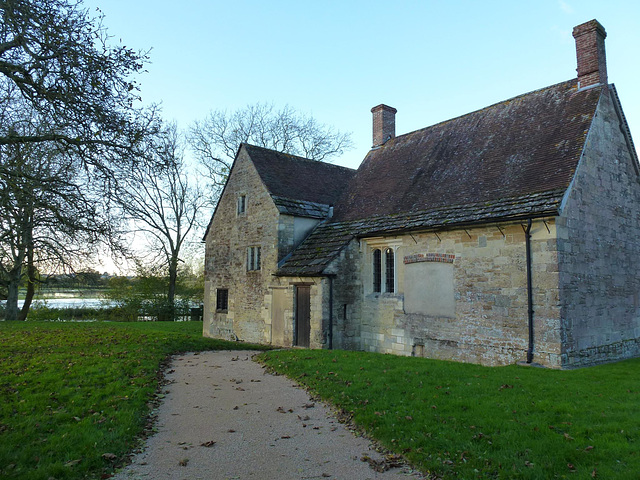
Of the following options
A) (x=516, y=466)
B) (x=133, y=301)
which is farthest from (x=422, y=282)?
(x=133, y=301)

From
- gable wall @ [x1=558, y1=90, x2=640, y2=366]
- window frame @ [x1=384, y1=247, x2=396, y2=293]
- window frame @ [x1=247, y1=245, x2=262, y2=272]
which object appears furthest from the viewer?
window frame @ [x1=247, y1=245, x2=262, y2=272]

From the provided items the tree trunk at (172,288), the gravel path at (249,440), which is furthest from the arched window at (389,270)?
the tree trunk at (172,288)

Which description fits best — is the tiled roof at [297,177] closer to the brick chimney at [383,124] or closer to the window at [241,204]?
the window at [241,204]

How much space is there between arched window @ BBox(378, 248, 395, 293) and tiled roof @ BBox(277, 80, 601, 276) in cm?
91

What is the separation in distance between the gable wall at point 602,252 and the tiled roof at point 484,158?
69 centimetres

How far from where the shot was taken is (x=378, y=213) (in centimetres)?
1700

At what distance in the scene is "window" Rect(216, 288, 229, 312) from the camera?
21.4 metres

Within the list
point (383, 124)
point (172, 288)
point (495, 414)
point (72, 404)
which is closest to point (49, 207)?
point (72, 404)

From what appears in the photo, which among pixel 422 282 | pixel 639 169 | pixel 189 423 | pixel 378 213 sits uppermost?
pixel 639 169

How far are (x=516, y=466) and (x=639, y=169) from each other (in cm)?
1433

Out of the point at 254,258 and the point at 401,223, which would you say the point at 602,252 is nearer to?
the point at 401,223

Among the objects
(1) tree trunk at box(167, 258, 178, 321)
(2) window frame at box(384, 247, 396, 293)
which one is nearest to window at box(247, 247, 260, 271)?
(2) window frame at box(384, 247, 396, 293)

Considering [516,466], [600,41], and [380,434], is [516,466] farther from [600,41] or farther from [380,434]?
[600,41]

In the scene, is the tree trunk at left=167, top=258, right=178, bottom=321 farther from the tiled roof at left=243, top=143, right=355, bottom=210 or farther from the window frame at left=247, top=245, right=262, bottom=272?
the tiled roof at left=243, top=143, right=355, bottom=210
